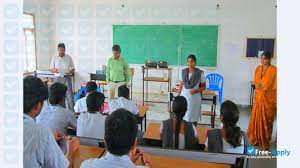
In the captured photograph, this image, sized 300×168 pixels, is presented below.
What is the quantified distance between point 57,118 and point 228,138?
1411mm

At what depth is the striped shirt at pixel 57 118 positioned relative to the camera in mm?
2314

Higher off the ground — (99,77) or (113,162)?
(99,77)

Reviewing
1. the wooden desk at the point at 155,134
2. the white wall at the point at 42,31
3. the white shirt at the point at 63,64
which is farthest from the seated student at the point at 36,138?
the white wall at the point at 42,31

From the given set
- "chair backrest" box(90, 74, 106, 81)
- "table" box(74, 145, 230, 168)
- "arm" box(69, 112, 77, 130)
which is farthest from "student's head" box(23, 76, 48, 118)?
"chair backrest" box(90, 74, 106, 81)

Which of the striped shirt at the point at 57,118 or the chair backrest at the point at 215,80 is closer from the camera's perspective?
the striped shirt at the point at 57,118

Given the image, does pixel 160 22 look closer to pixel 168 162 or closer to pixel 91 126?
pixel 91 126

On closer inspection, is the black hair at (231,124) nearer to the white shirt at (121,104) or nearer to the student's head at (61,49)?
the white shirt at (121,104)

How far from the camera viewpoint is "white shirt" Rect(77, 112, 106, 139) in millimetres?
2426

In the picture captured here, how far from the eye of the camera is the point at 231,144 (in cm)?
210

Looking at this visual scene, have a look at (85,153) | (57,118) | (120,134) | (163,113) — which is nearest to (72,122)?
(57,118)

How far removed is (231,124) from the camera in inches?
84.5

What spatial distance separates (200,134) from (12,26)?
2.34 metres

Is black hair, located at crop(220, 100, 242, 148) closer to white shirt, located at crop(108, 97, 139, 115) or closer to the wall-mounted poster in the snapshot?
white shirt, located at crop(108, 97, 139, 115)

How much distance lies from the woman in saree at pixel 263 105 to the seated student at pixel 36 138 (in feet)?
10.0
